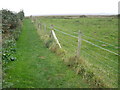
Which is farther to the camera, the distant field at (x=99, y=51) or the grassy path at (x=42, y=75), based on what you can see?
the distant field at (x=99, y=51)

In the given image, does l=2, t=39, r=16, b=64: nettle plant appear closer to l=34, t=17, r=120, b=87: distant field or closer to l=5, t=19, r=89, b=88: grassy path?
l=5, t=19, r=89, b=88: grassy path

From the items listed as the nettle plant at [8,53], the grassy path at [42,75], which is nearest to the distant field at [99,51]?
the grassy path at [42,75]

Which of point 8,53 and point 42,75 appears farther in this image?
point 42,75

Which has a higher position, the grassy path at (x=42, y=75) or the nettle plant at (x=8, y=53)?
the nettle plant at (x=8, y=53)

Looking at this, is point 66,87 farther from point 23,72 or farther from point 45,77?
point 23,72

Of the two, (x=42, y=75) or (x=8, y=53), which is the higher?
(x=8, y=53)

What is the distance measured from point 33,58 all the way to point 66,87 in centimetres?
348

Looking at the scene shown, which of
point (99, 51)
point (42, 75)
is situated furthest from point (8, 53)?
point (99, 51)

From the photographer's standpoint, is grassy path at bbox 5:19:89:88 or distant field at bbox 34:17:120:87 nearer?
grassy path at bbox 5:19:89:88

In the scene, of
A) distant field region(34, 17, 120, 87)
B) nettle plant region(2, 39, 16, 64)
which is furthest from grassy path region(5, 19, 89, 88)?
distant field region(34, 17, 120, 87)

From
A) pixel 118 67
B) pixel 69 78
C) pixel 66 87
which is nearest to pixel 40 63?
pixel 69 78

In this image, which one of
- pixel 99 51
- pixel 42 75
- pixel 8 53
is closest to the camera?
pixel 8 53

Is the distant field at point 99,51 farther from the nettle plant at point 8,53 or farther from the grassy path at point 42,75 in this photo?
the nettle plant at point 8,53

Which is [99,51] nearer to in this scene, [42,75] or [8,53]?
[42,75]
